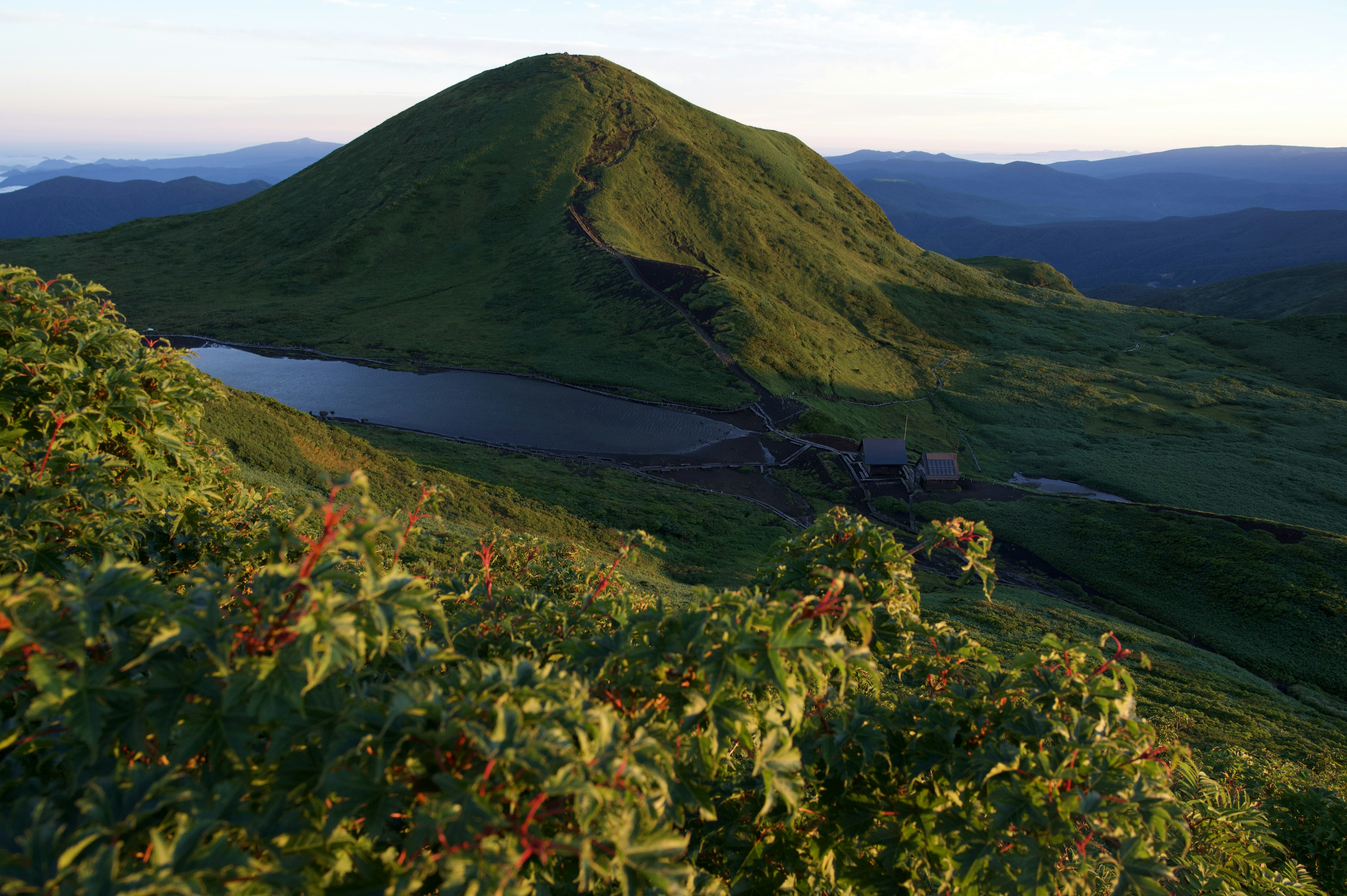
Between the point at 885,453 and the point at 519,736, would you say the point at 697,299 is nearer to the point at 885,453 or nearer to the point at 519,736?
the point at 885,453

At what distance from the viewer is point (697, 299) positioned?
83.6 m

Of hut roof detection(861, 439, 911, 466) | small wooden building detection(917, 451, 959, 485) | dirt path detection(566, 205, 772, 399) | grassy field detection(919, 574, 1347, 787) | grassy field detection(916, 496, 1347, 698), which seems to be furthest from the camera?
dirt path detection(566, 205, 772, 399)

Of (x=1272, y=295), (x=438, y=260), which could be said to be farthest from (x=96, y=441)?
(x=1272, y=295)

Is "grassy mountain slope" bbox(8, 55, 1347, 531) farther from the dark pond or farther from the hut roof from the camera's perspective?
the hut roof

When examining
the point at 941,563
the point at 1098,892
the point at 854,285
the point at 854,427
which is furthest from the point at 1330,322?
the point at 1098,892

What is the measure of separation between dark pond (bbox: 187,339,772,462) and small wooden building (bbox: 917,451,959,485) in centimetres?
1289

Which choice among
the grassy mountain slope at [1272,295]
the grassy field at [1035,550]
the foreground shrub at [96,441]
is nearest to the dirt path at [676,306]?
the grassy field at [1035,550]

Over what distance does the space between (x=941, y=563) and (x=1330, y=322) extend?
113m

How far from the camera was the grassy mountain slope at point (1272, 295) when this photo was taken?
154500 mm

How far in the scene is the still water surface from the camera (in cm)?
5716

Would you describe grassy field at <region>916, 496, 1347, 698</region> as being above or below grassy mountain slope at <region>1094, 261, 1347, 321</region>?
below

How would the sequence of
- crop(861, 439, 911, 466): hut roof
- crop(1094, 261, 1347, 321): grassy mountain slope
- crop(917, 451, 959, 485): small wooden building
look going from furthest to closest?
crop(1094, 261, 1347, 321): grassy mountain slope, crop(861, 439, 911, 466): hut roof, crop(917, 451, 959, 485): small wooden building

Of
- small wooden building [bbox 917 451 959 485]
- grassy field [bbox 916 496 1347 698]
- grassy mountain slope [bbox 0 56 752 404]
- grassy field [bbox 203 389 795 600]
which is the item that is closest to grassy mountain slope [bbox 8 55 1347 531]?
grassy mountain slope [bbox 0 56 752 404]

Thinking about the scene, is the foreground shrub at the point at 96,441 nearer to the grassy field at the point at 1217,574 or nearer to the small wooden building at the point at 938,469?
the grassy field at the point at 1217,574
